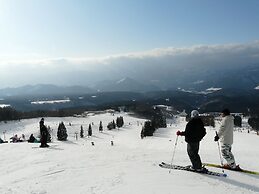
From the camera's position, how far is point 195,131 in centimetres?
1516

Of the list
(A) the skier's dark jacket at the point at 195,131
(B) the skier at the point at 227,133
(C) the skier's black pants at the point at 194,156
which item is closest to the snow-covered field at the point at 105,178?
(C) the skier's black pants at the point at 194,156

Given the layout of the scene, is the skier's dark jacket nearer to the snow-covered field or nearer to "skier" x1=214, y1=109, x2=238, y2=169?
the snow-covered field

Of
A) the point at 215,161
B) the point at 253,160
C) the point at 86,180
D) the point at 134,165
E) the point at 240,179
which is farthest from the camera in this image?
the point at 253,160

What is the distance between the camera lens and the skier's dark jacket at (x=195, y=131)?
49.7 feet

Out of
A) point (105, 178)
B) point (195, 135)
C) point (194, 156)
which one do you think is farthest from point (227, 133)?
point (105, 178)

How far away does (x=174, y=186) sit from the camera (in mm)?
12445

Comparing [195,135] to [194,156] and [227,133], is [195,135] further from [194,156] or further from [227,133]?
[227,133]

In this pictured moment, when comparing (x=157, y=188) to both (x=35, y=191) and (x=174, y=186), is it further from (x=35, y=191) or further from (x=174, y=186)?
(x=35, y=191)

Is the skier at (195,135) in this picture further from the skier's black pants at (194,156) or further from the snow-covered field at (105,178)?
the snow-covered field at (105,178)

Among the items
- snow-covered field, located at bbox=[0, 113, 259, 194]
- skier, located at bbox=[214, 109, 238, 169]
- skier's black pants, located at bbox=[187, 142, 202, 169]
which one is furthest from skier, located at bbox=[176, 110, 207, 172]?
skier, located at bbox=[214, 109, 238, 169]

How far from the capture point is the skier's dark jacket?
1516cm

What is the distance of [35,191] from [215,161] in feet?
37.2

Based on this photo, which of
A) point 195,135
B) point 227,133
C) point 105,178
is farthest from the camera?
point 227,133

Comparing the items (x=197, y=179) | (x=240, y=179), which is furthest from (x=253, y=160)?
(x=197, y=179)
